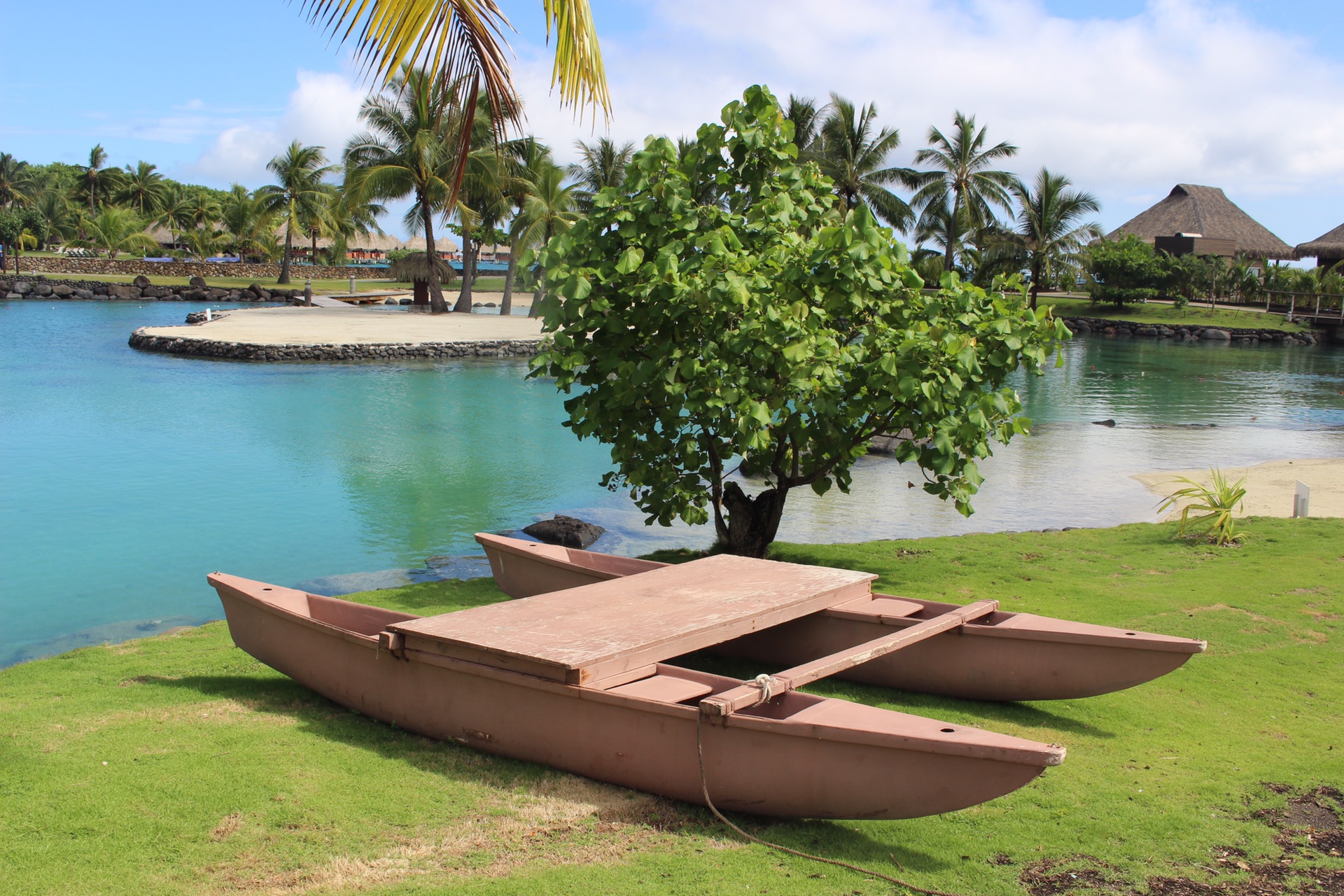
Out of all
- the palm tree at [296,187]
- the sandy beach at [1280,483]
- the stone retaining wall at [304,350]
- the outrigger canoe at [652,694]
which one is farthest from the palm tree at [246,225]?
the outrigger canoe at [652,694]

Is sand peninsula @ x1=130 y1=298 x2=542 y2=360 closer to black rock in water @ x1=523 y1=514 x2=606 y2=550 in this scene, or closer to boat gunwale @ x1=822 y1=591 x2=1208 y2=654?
black rock in water @ x1=523 y1=514 x2=606 y2=550

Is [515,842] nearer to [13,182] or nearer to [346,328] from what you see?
[346,328]

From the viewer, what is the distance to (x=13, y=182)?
75.3 metres

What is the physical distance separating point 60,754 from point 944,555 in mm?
6910

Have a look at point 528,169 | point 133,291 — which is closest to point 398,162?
point 528,169

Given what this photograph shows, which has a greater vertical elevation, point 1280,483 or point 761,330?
point 761,330

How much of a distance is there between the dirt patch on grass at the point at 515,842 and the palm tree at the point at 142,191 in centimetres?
7557

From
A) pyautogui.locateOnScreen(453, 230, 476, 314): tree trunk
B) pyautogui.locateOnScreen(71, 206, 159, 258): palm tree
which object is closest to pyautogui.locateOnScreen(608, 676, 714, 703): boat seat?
pyautogui.locateOnScreen(453, 230, 476, 314): tree trunk

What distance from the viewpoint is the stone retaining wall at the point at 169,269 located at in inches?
2184

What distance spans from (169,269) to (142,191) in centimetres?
1396

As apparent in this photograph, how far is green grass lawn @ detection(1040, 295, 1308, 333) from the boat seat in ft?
157

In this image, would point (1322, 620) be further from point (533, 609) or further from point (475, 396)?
point (475, 396)

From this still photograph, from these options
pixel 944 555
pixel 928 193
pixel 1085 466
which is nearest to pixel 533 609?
pixel 944 555

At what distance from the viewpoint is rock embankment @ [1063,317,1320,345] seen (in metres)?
43.5
